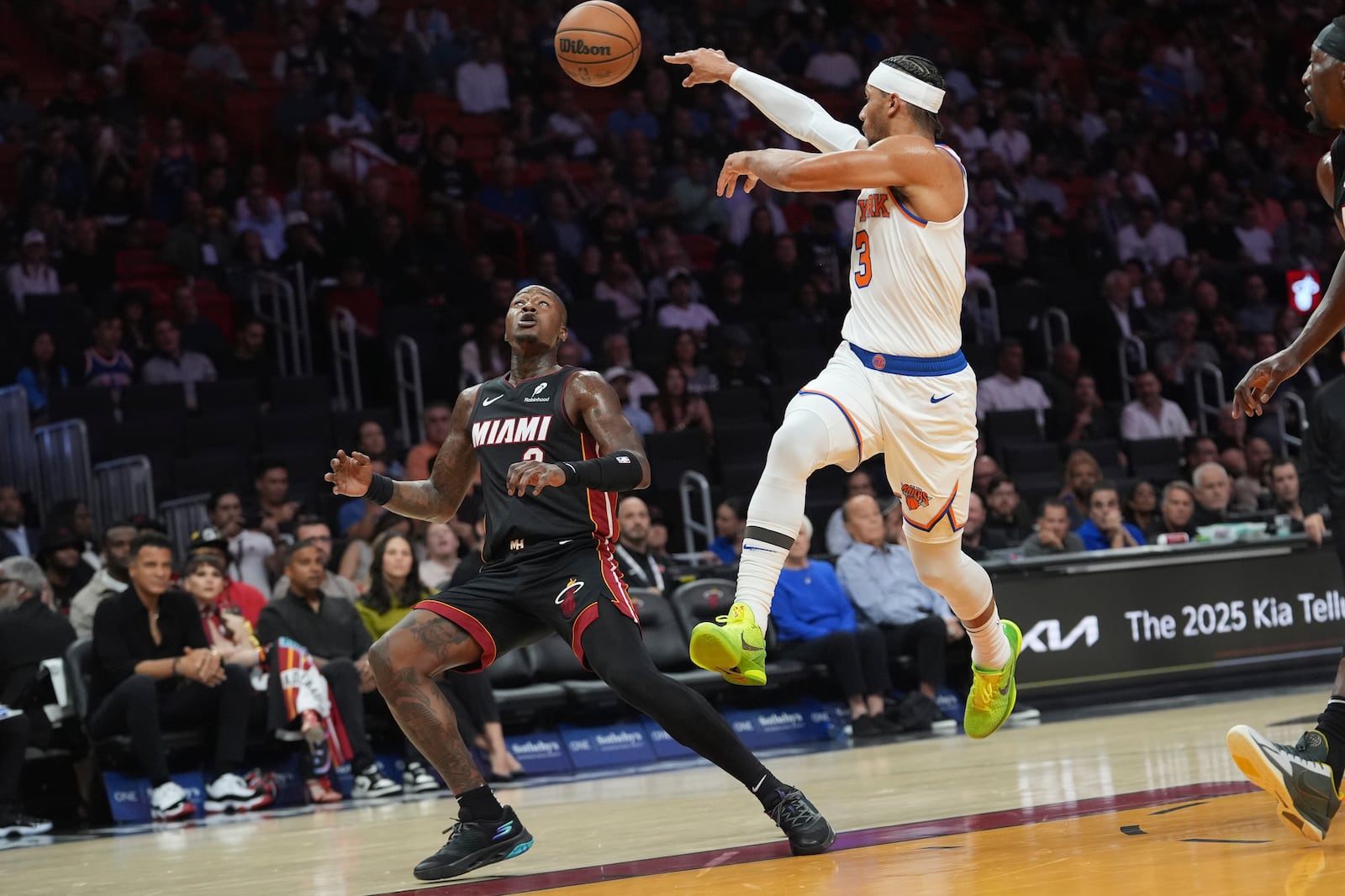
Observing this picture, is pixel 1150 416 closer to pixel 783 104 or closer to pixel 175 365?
pixel 175 365

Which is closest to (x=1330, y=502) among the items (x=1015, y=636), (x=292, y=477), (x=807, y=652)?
(x=1015, y=636)

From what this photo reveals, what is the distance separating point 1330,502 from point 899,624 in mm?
4650

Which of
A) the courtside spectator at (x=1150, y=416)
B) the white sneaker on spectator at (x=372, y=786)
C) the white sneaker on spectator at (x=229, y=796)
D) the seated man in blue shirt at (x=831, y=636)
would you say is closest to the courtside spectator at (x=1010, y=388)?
the courtside spectator at (x=1150, y=416)

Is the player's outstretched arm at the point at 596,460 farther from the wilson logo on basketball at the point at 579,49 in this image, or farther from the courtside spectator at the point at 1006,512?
the courtside spectator at the point at 1006,512

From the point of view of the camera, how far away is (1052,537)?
38.9ft

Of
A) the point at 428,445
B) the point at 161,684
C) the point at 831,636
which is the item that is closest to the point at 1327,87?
the point at 831,636

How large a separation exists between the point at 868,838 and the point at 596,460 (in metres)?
1.61

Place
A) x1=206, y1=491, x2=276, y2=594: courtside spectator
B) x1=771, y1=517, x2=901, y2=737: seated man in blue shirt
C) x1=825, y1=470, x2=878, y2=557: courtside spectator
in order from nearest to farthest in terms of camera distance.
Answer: x1=771, y1=517, x2=901, y2=737: seated man in blue shirt
x1=206, y1=491, x2=276, y2=594: courtside spectator
x1=825, y1=470, x2=878, y2=557: courtside spectator

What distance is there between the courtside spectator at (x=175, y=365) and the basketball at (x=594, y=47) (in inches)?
303

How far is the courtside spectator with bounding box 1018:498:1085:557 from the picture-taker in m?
11.8

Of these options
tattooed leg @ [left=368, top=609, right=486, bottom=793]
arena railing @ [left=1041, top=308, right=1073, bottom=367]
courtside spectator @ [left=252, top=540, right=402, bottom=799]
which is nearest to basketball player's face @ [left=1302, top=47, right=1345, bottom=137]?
tattooed leg @ [left=368, top=609, right=486, bottom=793]

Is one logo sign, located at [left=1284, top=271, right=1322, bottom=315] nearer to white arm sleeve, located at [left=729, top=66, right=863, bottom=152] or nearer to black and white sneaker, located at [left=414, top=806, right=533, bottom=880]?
white arm sleeve, located at [left=729, top=66, right=863, bottom=152]

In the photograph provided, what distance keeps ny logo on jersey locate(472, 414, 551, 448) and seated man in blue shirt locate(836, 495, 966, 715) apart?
5734mm

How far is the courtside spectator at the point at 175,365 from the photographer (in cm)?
1338
